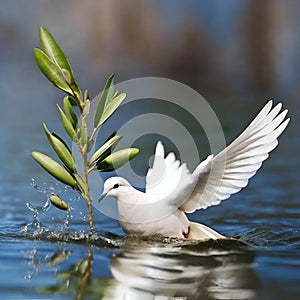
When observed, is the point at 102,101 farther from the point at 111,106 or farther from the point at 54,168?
the point at 54,168

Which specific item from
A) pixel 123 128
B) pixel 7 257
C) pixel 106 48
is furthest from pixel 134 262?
pixel 106 48

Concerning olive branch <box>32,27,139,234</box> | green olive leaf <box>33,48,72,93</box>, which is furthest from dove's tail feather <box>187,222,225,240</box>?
green olive leaf <box>33,48,72,93</box>

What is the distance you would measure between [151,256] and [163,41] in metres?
15.0

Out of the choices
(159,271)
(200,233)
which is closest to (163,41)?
(200,233)

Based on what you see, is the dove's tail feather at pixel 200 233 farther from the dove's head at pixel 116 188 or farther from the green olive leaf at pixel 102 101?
the green olive leaf at pixel 102 101

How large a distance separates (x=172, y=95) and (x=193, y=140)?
17.0 feet

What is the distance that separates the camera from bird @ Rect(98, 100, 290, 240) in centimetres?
490

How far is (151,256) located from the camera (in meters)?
4.86

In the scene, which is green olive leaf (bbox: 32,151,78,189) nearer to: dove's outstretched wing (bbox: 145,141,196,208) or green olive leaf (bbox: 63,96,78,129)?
green olive leaf (bbox: 63,96,78,129)

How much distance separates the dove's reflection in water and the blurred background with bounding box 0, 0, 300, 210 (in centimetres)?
1258

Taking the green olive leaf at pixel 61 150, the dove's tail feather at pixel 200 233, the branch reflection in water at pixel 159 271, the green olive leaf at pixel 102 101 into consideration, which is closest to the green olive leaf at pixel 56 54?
the green olive leaf at pixel 102 101

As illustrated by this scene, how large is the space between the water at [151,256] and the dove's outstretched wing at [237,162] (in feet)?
0.97

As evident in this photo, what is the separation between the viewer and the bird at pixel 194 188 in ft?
16.1

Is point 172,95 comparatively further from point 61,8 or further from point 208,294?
point 208,294
